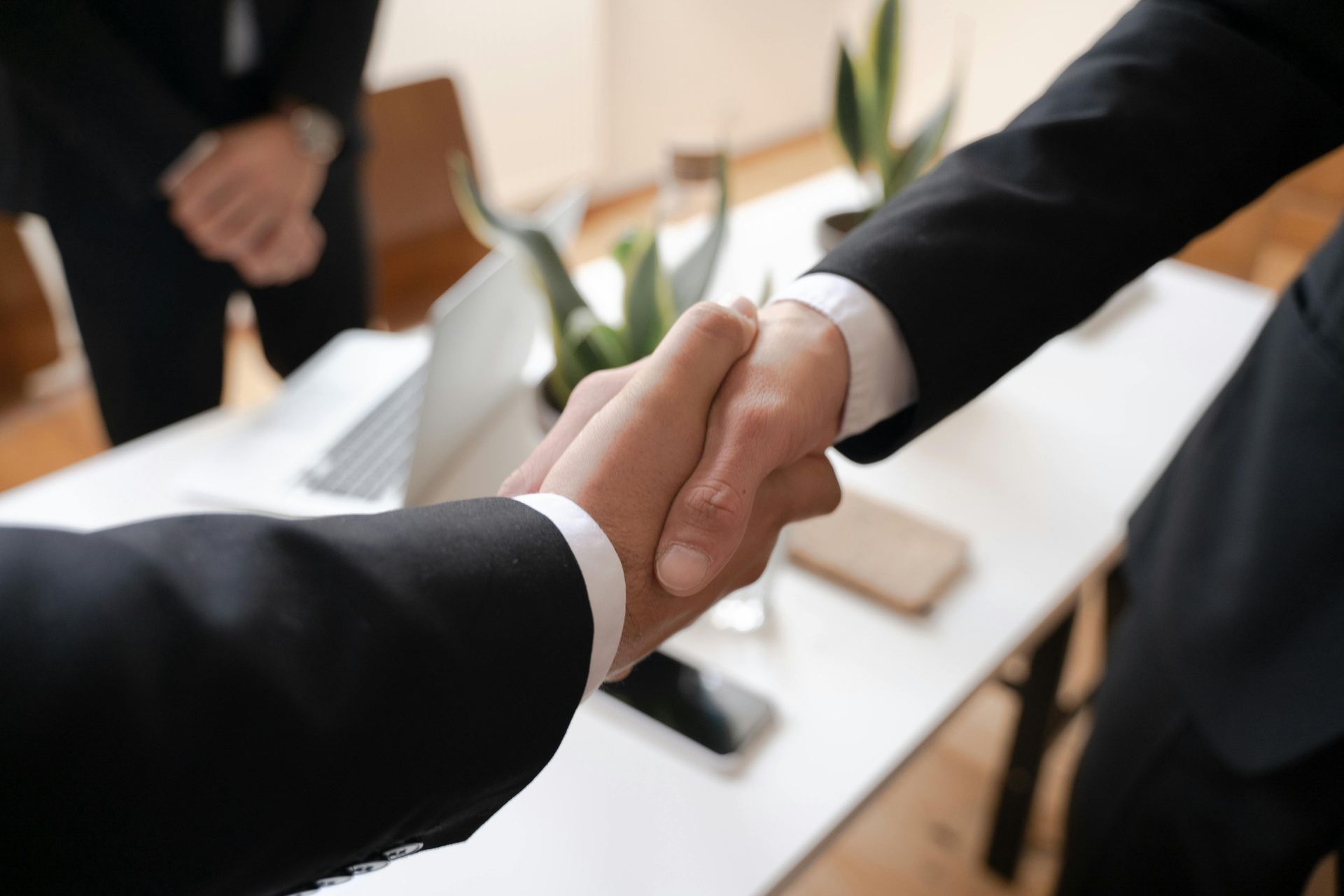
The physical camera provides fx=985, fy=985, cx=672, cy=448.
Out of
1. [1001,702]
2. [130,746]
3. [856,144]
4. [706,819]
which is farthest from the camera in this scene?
[1001,702]

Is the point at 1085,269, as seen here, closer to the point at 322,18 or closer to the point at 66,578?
the point at 66,578

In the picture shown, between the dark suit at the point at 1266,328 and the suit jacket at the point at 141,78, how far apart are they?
101cm

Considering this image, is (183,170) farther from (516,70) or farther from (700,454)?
(516,70)

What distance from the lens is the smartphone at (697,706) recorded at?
0.72m

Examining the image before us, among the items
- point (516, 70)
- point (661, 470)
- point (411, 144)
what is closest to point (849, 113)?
point (661, 470)

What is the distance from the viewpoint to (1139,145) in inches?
30.9

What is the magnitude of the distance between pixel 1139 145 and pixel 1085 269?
0.38 feet

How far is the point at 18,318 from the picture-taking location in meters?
1.56

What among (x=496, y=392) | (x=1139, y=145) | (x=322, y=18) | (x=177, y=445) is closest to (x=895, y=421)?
(x=1139, y=145)

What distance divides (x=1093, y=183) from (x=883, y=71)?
0.43 metres

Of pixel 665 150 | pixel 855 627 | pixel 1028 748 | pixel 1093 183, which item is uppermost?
pixel 1093 183

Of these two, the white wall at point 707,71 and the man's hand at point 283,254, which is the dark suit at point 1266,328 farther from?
the white wall at point 707,71

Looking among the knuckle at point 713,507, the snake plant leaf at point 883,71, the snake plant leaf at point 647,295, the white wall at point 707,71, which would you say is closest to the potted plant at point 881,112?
the snake plant leaf at point 883,71

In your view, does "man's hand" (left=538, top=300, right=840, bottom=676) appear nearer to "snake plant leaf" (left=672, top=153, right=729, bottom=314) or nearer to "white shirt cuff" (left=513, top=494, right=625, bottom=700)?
"white shirt cuff" (left=513, top=494, right=625, bottom=700)
